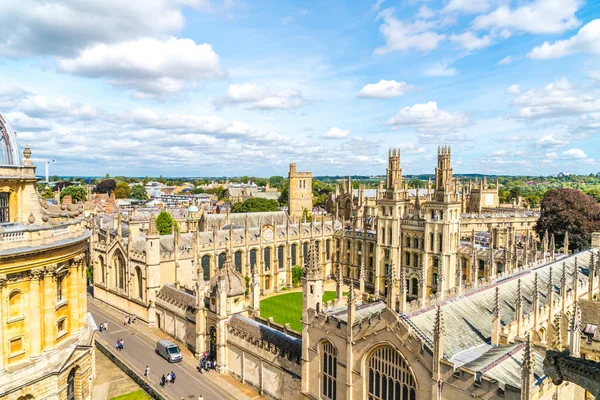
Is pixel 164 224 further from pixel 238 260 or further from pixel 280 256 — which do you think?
pixel 280 256

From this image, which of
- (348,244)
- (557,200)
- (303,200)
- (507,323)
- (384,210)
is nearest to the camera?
(507,323)

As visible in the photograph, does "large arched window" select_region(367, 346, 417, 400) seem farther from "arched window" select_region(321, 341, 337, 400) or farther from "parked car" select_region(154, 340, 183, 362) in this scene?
"parked car" select_region(154, 340, 183, 362)

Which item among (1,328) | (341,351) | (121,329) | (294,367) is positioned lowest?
(121,329)

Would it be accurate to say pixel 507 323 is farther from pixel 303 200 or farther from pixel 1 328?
pixel 303 200

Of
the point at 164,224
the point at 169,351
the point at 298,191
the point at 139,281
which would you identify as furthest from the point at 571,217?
the point at 164,224

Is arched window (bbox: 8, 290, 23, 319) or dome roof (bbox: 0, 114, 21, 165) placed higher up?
dome roof (bbox: 0, 114, 21, 165)

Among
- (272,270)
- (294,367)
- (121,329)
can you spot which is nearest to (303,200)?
(272,270)

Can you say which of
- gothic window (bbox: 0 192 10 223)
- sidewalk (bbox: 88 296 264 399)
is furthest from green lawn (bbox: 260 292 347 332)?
gothic window (bbox: 0 192 10 223)
